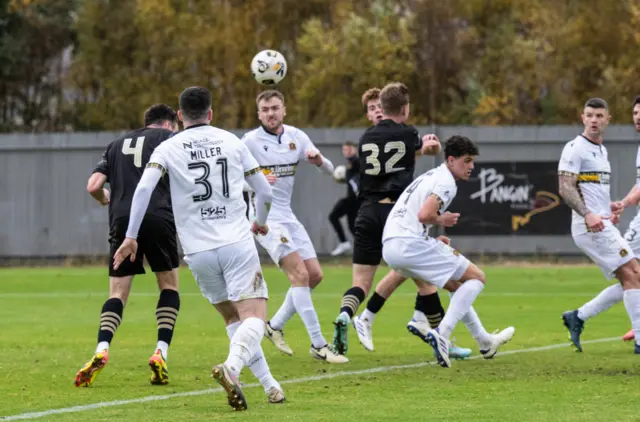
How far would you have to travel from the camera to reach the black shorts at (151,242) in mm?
10875

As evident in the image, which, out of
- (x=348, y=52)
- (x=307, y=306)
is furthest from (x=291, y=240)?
(x=348, y=52)

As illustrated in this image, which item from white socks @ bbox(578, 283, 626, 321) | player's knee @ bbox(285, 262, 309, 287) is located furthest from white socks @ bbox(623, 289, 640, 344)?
player's knee @ bbox(285, 262, 309, 287)

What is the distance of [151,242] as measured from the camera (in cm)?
1091

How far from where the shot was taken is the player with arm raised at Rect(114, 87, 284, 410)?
8844 millimetres

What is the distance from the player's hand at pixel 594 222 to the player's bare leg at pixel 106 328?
4.16m

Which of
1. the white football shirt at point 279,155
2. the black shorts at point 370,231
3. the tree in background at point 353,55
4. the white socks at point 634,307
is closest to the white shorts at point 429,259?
the black shorts at point 370,231

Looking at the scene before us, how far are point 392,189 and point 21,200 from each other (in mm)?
17884

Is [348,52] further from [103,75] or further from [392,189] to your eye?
[392,189]

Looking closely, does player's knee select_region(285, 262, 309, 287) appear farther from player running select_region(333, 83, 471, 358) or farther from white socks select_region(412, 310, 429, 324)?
white socks select_region(412, 310, 429, 324)

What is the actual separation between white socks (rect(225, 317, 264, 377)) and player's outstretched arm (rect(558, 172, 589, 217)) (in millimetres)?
4352

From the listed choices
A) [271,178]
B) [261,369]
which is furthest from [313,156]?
[261,369]

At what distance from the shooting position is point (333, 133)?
28.0 meters

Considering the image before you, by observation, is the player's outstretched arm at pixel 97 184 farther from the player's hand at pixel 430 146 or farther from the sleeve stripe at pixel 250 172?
the player's hand at pixel 430 146

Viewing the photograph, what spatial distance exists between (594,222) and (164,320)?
398cm
